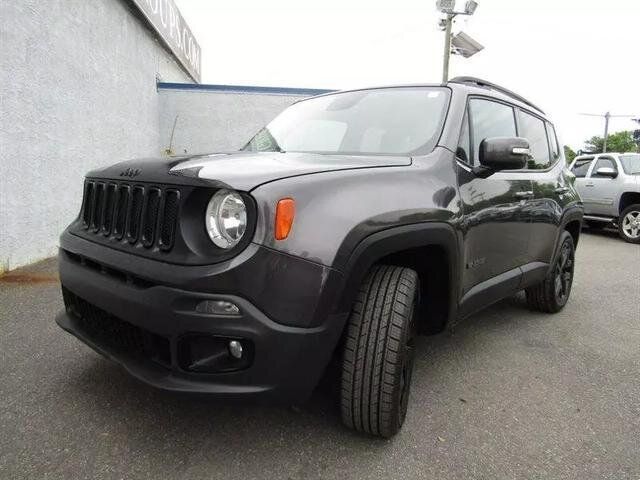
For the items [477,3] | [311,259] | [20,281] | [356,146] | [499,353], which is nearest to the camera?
[311,259]

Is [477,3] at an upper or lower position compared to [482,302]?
upper

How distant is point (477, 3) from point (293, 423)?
477 inches

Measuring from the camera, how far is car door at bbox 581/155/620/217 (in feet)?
30.7

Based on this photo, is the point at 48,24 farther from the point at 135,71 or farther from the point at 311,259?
the point at 311,259

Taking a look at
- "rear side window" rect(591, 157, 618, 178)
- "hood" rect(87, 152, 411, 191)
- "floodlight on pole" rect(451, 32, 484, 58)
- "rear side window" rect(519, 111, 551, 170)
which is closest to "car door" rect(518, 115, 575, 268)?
"rear side window" rect(519, 111, 551, 170)

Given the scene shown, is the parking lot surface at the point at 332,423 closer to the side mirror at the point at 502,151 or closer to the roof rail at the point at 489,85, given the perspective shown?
the side mirror at the point at 502,151

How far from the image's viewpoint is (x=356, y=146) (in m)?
2.58

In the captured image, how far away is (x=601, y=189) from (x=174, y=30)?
9643 mm

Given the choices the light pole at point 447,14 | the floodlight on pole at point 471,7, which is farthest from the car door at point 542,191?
the floodlight on pole at point 471,7

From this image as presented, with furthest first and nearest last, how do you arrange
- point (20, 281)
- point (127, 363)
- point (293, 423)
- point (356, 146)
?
point (20, 281), point (356, 146), point (293, 423), point (127, 363)

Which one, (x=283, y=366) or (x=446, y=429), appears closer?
(x=283, y=366)

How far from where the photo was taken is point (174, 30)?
10.1 meters

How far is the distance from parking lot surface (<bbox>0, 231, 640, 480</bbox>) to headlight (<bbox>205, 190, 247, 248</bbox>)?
1.90 ft

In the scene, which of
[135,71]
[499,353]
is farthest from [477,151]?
[135,71]
